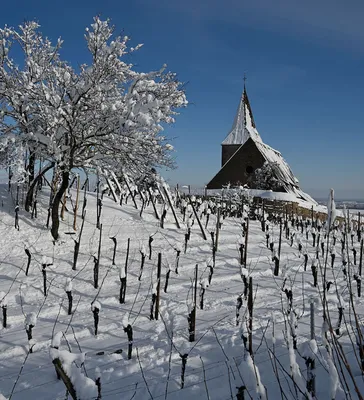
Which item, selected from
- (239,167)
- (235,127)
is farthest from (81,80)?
(235,127)

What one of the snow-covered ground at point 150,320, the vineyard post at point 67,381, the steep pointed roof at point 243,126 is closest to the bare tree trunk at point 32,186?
the snow-covered ground at point 150,320

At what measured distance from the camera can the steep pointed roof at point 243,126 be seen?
121 feet

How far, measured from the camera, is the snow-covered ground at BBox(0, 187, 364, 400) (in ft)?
11.7

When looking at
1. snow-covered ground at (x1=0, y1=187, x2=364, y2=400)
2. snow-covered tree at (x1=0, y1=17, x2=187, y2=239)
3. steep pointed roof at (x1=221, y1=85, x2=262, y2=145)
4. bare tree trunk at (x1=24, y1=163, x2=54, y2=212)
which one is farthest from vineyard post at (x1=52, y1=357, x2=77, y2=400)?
steep pointed roof at (x1=221, y1=85, x2=262, y2=145)

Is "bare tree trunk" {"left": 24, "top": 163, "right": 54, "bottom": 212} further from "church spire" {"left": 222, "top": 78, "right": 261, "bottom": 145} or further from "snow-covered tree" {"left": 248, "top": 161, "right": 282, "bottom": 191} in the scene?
"church spire" {"left": 222, "top": 78, "right": 261, "bottom": 145}

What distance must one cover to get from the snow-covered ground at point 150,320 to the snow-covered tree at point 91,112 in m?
2.24

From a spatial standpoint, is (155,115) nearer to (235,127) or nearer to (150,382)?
(150,382)

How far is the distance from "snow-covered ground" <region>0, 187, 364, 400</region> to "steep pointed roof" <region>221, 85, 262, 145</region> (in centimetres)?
2602

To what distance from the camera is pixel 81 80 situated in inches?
405

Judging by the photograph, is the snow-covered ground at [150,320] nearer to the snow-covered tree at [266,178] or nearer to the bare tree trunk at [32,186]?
the bare tree trunk at [32,186]

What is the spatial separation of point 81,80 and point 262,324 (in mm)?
8728

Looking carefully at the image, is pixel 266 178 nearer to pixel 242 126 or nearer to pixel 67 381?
pixel 242 126

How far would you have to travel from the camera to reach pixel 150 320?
553 cm

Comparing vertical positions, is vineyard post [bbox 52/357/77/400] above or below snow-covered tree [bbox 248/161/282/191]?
below
